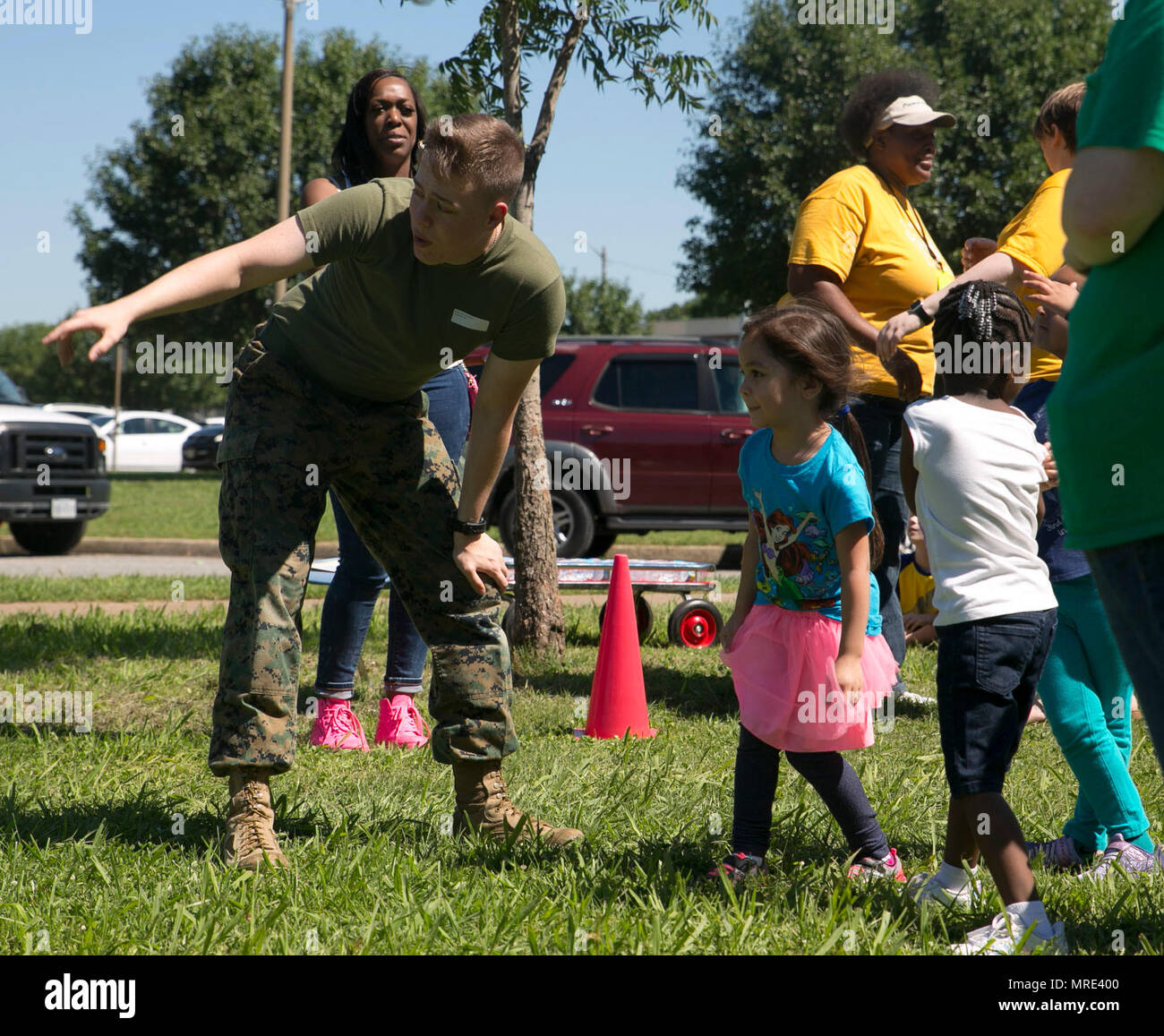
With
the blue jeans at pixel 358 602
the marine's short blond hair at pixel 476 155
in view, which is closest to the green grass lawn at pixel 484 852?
the blue jeans at pixel 358 602

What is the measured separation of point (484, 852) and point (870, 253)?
2.47 m

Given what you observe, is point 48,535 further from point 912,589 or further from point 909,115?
point 909,115

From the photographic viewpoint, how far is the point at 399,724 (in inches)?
171

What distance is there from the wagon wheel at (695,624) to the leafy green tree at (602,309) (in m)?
49.2

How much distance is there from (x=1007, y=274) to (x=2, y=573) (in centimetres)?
949

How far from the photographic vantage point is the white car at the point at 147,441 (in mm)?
36312

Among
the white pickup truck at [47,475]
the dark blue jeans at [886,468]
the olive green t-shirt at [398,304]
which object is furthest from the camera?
the white pickup truck at [47,475]

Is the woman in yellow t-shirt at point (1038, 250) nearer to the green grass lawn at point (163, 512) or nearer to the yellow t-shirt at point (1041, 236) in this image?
the yellow t-shirt at point (1041, 236)

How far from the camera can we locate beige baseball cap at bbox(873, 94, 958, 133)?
428 cm

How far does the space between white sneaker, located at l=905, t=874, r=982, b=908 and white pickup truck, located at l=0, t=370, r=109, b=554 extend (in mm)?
11592

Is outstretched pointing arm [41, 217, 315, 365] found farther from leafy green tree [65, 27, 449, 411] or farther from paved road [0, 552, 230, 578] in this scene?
leafy green tree [65, 27, 449, 411]

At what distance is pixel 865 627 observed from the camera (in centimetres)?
283
